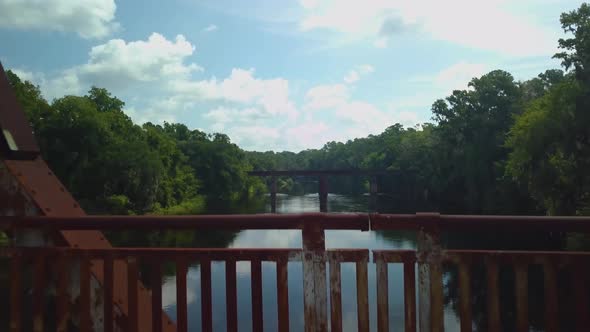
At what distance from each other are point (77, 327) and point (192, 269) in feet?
71.8

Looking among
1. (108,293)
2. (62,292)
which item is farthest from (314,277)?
(62,292)

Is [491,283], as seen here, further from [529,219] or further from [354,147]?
[354,147]

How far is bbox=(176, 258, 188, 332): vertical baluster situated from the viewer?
267 centimetres

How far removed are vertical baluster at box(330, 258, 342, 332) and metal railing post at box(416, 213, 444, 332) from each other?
0.43 metres

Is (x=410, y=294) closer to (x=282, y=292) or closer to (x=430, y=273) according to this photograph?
(x=430, y=273)

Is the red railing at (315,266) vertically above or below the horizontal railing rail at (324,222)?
below

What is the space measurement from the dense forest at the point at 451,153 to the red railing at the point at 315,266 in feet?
73.0

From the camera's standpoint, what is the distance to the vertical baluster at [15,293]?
9.25 ft

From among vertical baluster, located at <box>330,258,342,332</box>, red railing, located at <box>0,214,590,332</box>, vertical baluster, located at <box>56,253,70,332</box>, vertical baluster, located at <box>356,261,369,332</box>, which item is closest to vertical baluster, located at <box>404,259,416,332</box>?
red railing, located at <box>0,214,590,332</box>

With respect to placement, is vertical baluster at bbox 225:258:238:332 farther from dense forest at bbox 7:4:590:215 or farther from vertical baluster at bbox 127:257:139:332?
dense forest at bbox 7:4:590:215

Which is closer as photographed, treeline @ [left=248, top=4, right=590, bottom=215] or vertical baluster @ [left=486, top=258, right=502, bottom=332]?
vertical baluster @ [left=486, top=258, right=502, bottom=332]

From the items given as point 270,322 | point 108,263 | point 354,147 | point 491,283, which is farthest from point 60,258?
point 354,147

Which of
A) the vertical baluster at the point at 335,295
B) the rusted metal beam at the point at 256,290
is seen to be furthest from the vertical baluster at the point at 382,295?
the rusted metal beam at the point at 256,290

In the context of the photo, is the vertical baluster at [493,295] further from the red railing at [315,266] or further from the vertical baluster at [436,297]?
the vertical baluster at [436,297]
